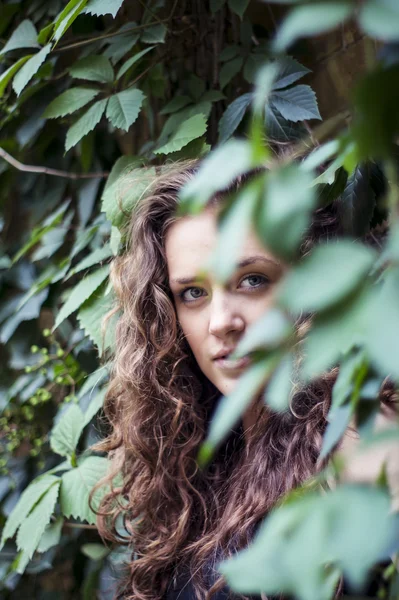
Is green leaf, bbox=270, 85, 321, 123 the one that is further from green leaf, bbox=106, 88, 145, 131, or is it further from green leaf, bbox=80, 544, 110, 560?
green leaf, bbox=80, 544, 110, 560

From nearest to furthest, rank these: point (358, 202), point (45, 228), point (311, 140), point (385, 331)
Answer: point (385, 331)
point (311, 140)
point (358, 202)
point (45, 228)

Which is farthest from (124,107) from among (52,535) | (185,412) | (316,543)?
(316,543)

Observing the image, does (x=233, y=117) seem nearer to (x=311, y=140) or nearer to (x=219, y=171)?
(x=311, y=140)

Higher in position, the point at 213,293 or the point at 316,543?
the point at 316,543

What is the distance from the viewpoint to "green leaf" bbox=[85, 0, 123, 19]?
1.03 m

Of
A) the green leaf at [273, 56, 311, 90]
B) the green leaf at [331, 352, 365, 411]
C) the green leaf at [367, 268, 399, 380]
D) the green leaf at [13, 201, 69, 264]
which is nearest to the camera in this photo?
the green leaf at [367, 268, 399, 380]

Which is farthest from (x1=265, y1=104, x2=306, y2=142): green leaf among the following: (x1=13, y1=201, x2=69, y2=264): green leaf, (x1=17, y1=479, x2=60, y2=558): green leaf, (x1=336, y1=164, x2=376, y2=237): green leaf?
(x1=17, y1=479, x2=60, y2=558): green leaf

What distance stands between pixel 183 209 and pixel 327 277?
0.28ft

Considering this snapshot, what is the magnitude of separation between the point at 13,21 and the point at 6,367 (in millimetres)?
813

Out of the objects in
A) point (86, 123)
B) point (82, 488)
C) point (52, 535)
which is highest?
point (86, 123)

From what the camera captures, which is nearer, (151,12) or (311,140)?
(311,140)

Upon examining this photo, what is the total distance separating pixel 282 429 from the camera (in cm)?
111

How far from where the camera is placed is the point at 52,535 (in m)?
1.41

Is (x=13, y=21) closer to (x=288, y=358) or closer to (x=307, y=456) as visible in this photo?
(x=307, y=456)
